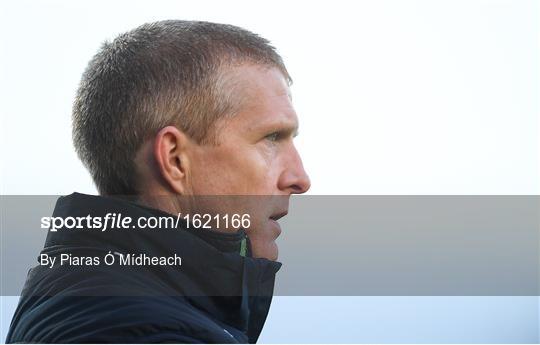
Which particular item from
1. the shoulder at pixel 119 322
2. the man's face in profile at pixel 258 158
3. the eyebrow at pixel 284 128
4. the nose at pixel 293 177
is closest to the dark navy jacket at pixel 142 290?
the shoulder at pixel 119 322

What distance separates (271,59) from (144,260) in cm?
83

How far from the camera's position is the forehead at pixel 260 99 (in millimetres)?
2385

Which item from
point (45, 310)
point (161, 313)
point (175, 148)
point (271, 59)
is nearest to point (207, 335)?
point (161, 313)

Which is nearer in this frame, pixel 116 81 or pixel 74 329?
pixel 74 329

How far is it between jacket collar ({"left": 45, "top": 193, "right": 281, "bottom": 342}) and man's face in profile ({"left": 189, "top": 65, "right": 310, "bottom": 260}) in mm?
179

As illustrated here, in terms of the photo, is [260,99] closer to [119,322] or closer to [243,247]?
[243,247]

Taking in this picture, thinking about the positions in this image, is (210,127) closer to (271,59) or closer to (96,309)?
(271,59)

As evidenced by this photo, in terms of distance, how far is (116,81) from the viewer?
241 cm

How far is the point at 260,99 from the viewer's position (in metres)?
2.42

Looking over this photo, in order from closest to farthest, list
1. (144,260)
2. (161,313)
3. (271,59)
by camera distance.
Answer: (161,313)
(144,260)
(271,59)

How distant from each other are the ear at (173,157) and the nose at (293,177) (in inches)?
14.0

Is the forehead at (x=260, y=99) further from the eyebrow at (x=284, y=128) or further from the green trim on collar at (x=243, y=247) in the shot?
the green trim on collar at (x=243, y=247)

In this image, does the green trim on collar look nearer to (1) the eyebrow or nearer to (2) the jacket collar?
(2) the jacket collar

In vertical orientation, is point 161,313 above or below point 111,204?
below
